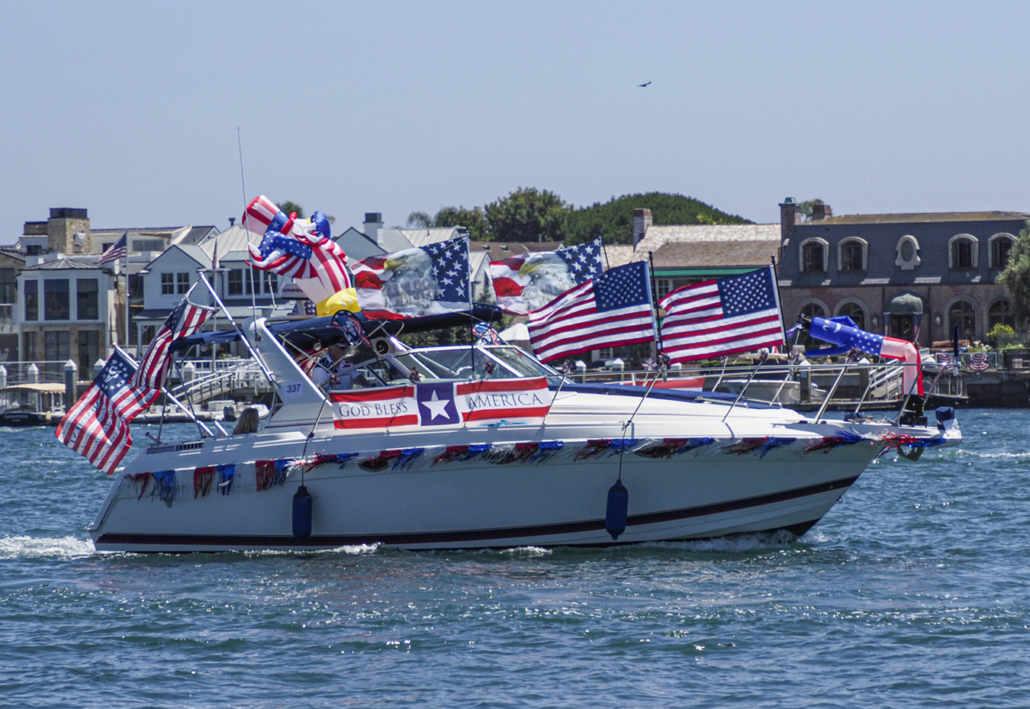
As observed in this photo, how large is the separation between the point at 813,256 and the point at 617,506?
196 ft

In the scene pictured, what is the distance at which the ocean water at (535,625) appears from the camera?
1077 centimetres

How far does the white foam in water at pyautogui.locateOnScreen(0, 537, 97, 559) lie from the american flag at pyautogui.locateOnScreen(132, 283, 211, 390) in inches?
91.7

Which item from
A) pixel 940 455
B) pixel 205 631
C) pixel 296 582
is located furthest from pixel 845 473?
pixel 940 455

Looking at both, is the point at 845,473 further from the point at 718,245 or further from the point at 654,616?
the point at 718,245

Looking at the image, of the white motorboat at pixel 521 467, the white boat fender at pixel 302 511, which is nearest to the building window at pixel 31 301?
the white motorboat at pixel 521 467

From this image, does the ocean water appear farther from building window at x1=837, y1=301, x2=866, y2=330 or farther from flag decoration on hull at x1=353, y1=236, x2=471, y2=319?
building window at x1=837, y1=301, x2=866, y2=330

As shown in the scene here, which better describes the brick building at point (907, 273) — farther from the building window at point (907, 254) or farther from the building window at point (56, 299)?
the building window at point (56, 299)

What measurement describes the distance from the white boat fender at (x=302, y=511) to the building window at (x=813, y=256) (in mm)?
59815

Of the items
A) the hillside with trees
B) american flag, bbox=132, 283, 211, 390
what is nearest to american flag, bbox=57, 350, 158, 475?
american flag, bbox=132, 283, 211, 390

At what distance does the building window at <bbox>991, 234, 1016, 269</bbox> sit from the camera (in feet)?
227

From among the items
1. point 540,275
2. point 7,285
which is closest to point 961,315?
point 7,285

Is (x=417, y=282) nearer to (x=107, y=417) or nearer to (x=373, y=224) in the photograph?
(x=107, y=417)

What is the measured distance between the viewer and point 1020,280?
62000 mm

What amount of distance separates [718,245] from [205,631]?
66.5 meters
